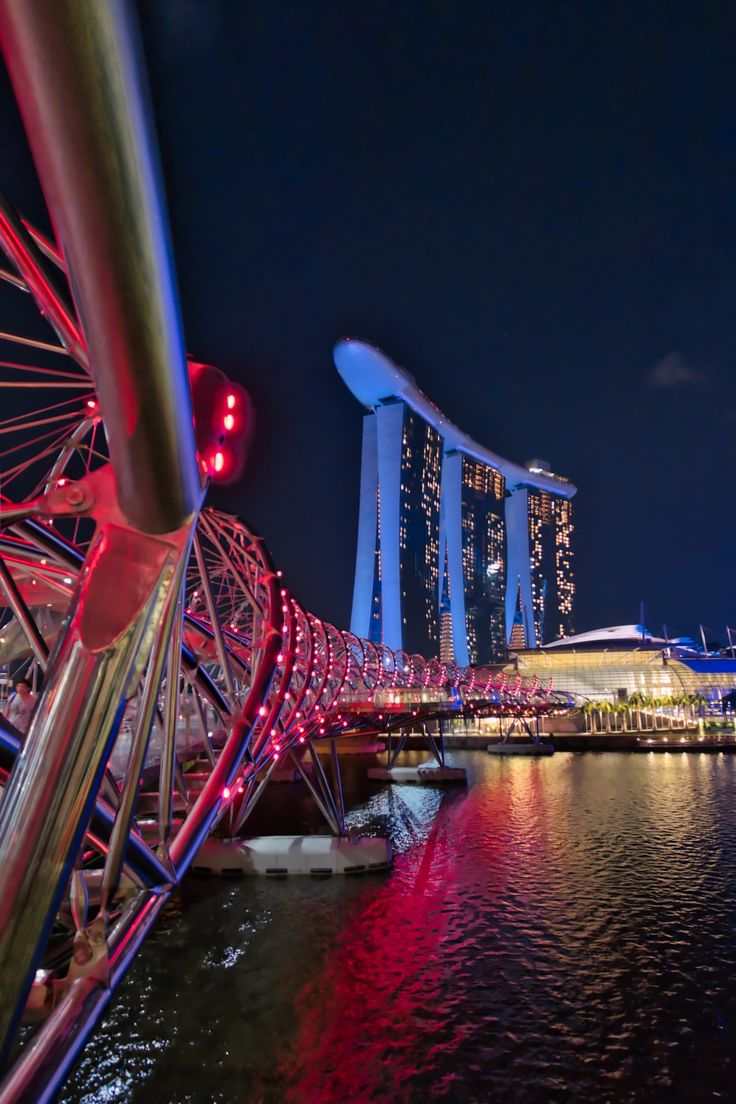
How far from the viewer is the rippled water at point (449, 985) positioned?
34.1 feet

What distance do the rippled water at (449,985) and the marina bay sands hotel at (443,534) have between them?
69.3 metres

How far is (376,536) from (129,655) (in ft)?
320

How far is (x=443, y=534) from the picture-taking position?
131875mm

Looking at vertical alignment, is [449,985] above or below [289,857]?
below

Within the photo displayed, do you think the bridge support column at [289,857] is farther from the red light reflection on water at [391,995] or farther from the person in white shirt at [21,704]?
the person in white shirt at [21,704]

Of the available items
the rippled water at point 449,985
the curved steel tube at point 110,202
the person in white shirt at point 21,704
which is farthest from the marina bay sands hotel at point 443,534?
the curved steel tube at point 110,202

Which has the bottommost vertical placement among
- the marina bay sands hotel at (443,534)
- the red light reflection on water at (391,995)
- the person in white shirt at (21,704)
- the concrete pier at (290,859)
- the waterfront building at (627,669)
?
the red light reflection on water at (391,995)

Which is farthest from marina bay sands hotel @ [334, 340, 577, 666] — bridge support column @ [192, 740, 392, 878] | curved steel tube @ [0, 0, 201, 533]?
curved steel tube @ [0, 0, 201, 533]

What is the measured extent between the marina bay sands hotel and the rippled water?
69.3 meters

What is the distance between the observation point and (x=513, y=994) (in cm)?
1325

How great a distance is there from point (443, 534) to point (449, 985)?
392 ft

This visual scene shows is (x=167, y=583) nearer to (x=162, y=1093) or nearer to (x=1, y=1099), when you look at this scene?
(x=1, y=1099)

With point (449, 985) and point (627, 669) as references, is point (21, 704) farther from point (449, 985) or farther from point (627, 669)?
point (627, 669)

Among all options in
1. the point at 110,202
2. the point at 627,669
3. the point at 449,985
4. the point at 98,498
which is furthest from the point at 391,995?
the point at 627,669
